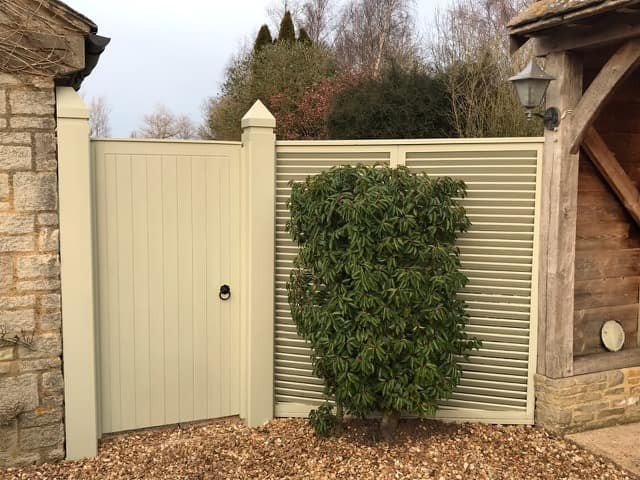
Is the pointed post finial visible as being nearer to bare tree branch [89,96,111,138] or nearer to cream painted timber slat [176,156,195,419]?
cream painted timber slat [176,156,195,419]

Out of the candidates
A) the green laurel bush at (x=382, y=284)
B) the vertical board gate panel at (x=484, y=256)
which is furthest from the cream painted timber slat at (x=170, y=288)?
the green laurel bush at (x=382, y=284)

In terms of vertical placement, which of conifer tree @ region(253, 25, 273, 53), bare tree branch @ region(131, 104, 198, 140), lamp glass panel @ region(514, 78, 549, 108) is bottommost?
lamp glass panel @ region(514, 78, 549, 108)

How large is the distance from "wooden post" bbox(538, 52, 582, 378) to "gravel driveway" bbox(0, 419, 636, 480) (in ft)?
2.10

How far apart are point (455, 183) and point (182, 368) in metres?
2.34

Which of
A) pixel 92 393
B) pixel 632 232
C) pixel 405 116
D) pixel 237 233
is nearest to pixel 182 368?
pixel 92 393

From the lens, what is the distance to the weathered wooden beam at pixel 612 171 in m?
4.73

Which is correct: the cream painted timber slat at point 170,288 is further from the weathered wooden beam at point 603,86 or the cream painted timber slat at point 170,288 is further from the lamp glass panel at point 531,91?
the weathered wooden beam at point 603,86

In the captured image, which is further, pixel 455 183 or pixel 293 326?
pixel 293 326


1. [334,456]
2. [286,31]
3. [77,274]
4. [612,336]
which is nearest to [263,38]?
[286,31]

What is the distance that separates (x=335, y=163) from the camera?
4.79m

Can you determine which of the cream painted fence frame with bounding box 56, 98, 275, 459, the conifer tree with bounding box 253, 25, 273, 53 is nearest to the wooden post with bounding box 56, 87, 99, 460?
the cream painted fence frame with bounding box 56, 98, 275, 459

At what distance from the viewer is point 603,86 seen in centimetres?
425

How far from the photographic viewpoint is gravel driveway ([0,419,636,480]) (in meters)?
4.07

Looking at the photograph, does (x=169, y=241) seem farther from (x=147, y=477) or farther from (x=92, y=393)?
(x=147, y=477)
